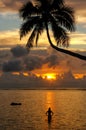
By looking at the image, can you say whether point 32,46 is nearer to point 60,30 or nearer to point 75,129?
point 60,30

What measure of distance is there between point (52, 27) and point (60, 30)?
874mm

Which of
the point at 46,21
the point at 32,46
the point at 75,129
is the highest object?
the point at 46,21

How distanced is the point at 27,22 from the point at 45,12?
7.19ft

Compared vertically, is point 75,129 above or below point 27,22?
below

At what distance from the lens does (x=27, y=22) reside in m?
38.9

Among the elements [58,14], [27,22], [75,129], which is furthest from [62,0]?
[75,129]

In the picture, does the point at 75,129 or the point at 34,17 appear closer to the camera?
the point at 34,17

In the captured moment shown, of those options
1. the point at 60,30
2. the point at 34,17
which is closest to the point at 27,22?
the point at 34,17

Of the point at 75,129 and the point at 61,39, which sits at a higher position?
the point at 61,39

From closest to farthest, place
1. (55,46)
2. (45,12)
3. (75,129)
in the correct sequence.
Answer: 1. (55,46)
2. (45,12)
3. (75,129)

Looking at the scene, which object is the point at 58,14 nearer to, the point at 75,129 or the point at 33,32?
the point at 33,32

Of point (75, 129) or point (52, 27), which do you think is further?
point (75, 129)

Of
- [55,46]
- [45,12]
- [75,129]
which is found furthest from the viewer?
[75,129]

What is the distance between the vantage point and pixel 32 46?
38.2 meters
